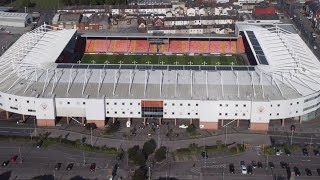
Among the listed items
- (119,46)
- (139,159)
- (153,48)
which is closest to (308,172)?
(139,159)

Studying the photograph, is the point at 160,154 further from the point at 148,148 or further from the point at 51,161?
the point at 51,161

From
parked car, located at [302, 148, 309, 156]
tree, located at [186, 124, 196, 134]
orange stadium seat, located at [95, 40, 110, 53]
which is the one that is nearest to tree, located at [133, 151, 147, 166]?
tree, located at [186, 124, 196, 134]

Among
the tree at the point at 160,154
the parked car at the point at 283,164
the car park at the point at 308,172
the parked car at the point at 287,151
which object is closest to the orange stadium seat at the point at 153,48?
the tree at the point at 160,154

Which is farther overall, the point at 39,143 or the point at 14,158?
the point at 39,143

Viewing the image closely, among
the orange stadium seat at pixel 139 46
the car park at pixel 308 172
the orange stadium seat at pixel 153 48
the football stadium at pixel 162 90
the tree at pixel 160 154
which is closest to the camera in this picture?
the car park at pixel 308 172

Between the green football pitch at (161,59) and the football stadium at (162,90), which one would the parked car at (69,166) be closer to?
the football stadium at (162,90)

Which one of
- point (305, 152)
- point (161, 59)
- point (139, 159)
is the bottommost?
point (305, 152)
